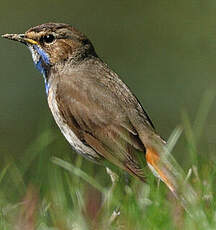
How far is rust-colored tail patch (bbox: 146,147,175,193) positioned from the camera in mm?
7555

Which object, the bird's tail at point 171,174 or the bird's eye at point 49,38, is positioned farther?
the bird's eye at point 49,38

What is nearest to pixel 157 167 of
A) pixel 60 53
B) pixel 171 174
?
pixel 171 174

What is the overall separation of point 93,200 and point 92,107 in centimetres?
200

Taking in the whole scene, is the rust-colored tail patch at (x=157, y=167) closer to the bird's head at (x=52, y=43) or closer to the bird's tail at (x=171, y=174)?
the bird's tail at (x=171, y=174)

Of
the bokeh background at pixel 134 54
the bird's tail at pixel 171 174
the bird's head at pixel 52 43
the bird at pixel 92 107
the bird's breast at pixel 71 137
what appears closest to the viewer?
the bird's tail at pixel 171 174

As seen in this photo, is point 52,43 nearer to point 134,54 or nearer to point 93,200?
point 93,200

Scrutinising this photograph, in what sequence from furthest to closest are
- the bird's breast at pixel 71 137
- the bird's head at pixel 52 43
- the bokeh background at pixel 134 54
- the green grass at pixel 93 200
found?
the bokeh background at pixel 134 54 < the bird's head at pixel 52 43 < the bird's breast at pixel 71 137 < the green grass at pixel 93 200

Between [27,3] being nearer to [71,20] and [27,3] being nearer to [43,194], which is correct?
[71,20]

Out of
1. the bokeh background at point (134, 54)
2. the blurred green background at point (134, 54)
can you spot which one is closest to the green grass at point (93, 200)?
the bokeh background at point (134, 54)

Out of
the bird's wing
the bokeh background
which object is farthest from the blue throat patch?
the bokeh background

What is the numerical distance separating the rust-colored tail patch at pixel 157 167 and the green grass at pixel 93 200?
11cm

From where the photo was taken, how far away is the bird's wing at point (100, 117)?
820 cm

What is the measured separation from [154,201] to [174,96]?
29.7 ft

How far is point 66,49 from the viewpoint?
8.98 m
